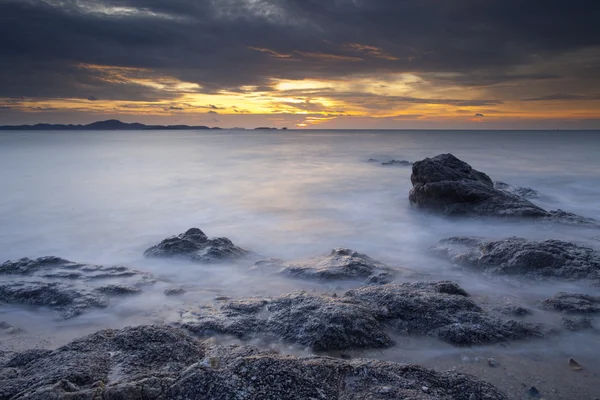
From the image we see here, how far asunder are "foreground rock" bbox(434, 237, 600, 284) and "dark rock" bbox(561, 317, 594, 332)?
4.34 ft

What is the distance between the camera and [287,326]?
4.24 metres

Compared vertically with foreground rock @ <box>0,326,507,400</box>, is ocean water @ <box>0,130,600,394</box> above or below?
below

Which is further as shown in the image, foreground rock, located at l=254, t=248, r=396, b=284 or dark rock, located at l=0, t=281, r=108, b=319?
foreground rock, located at l=254, t=248, r=396, b=284

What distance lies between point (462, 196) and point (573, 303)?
5.65 meters

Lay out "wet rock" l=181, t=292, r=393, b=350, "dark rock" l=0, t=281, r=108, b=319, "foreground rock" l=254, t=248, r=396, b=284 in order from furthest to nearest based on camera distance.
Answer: "foreground rock" l=254, t=248, r=396, b=284 → "dark rock" l=0, t=281, r=108, b=319 → "wet rock" l=181, t=292, r=393, b=350

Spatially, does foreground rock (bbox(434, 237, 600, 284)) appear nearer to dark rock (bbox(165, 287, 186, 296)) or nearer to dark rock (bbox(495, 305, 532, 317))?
dark rock (bbox(495, 305, 532, 317))

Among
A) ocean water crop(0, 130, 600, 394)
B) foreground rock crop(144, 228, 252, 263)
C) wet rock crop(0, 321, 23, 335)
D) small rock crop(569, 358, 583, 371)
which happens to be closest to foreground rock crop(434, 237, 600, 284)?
ocean water crop(0, 130, 600, 394)

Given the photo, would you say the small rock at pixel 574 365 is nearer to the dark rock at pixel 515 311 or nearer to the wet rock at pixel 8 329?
the dark rock at pixel 515 311

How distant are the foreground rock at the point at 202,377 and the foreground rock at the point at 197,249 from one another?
146 inches

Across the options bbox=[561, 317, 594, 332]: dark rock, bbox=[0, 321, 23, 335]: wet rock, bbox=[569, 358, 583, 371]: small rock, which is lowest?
bbox=[0, 321, 23, 335]: wet rock

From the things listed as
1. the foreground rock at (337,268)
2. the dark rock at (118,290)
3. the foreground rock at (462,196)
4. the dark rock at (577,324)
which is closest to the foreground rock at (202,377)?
the dark rock at (577,324)

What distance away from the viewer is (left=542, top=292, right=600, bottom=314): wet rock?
4715 mm

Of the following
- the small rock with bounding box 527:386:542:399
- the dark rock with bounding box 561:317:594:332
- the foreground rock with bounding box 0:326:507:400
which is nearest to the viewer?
the foreground rock with bounding box 0:326:507:400

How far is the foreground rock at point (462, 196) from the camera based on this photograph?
30.9ft
